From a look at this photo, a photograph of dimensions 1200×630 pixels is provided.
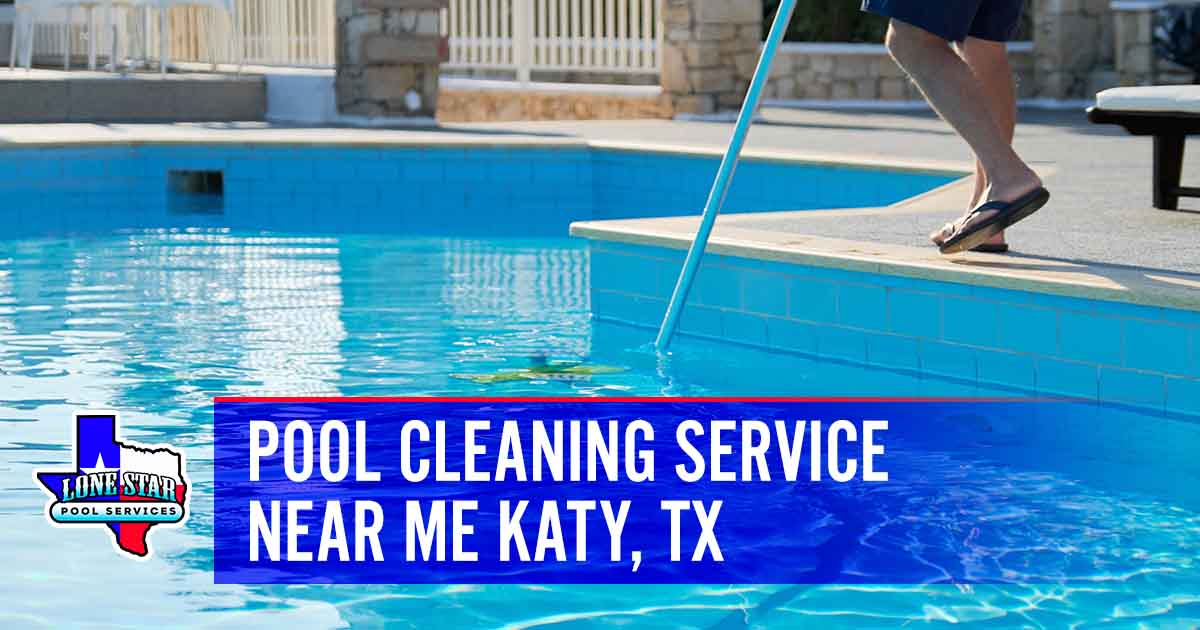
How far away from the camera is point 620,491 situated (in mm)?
3857

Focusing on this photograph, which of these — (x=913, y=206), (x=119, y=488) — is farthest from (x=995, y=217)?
(x=119, y=488)

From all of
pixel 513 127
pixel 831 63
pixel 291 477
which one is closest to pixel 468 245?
pixel 513 127

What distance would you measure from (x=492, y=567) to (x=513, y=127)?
8.46 meters

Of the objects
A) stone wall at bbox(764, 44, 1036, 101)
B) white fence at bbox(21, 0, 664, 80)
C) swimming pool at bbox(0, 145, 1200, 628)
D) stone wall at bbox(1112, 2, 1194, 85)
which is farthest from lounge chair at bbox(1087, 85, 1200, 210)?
stone wall at bbox(764, 44, 1036, 101)

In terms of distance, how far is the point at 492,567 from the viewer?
3348 mm

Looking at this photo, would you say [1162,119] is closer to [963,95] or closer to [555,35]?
[963,95]

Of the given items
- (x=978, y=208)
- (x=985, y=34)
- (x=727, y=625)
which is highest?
(x=985, y=34)

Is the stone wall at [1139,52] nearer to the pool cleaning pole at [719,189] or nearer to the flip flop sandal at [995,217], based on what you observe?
the pool cleaning pole at [719,189]

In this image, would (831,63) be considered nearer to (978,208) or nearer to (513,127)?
(513,127)

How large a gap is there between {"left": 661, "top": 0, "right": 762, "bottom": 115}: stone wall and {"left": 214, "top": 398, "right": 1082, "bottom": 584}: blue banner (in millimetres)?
8329

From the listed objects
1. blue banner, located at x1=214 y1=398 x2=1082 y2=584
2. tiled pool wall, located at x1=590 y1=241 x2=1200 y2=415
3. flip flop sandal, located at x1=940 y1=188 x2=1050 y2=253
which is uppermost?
flip flop sandal, located at x1=940 y1=188 x2=1050 y2=253

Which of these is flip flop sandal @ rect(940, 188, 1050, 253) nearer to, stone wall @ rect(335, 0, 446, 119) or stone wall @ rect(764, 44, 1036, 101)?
stone wall @ rect(335, 0, 446, 119)

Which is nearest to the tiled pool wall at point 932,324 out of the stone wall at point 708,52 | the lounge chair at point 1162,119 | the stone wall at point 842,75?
the lounge chair at point 1162,119

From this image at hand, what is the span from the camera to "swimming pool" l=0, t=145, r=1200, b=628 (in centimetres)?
313
